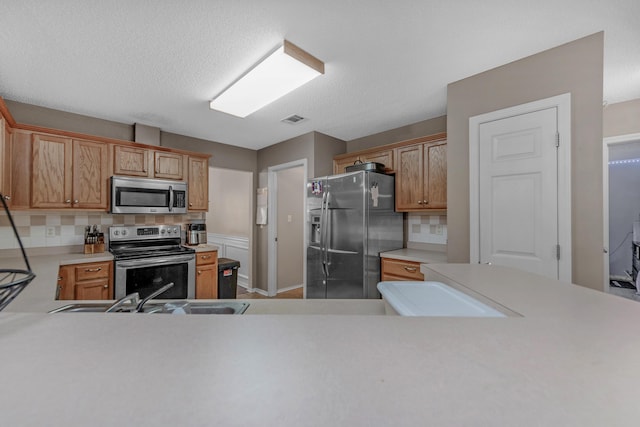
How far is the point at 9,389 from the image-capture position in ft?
1.22

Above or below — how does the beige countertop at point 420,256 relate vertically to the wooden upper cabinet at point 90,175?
below

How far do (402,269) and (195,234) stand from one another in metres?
2.64

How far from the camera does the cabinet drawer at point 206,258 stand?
3098 millimetres

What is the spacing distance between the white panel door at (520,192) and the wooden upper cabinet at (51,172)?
3.75 metres

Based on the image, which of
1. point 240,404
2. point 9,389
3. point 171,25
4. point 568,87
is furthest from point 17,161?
point 568,87

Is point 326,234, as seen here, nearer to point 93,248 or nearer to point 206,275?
point 206,275

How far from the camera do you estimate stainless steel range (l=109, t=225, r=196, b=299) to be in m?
2.58

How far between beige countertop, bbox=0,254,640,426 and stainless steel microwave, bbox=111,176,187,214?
260 centimetres

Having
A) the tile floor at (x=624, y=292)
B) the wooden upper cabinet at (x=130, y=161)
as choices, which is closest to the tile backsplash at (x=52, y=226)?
the wooden upper cabinet at (x=130, y=161)

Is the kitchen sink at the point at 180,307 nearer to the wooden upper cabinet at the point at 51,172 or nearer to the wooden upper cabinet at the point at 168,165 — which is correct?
the wooden upper cabinet at the point at 51,172

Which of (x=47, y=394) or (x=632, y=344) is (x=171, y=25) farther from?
(x=632, y=344)

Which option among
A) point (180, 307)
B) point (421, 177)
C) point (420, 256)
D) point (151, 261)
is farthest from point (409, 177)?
point (151, 261)

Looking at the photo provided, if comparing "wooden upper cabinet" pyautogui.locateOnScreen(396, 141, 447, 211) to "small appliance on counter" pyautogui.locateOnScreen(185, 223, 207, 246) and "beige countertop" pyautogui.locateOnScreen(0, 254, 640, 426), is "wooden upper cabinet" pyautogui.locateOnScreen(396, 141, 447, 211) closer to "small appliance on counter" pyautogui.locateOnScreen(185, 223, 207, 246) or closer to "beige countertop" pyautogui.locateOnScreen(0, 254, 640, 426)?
"beige countertop" pyautogui.locateOnScreen(0, 254, 640, 426)

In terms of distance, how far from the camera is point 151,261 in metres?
2.70
